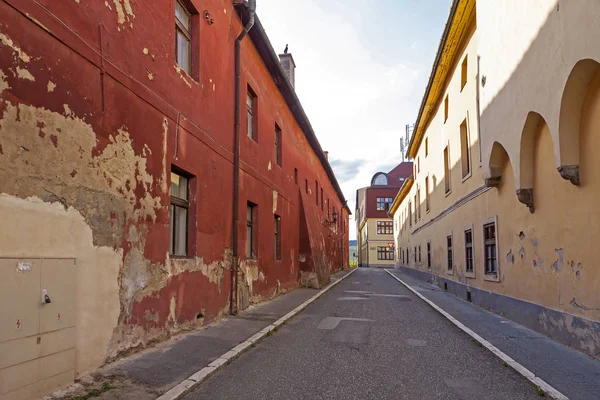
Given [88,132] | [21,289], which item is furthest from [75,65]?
[21,289]

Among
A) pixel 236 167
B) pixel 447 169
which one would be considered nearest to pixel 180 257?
pixel 236 167

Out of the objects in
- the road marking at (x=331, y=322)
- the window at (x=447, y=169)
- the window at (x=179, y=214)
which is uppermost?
the window at (x=447, y=169)

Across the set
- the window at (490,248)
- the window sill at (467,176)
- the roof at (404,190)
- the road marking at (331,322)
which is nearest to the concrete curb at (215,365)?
the road marking at (331,322)

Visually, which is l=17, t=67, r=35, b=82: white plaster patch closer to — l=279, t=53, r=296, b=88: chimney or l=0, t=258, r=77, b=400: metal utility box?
l=0, t=258, r=77, b=400: metal utility box

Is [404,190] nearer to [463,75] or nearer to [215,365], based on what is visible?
[463,75]

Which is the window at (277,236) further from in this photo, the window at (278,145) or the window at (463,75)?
the window at (463,75)

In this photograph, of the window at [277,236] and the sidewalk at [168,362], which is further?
the window at [277,236]

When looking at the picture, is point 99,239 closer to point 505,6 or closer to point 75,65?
point 75,65

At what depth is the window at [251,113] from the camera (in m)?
12.3

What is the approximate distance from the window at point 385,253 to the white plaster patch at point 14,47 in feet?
189

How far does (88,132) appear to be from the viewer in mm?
5090

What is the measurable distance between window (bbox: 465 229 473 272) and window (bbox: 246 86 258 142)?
Answer: 710 cm

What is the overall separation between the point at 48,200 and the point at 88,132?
104cm

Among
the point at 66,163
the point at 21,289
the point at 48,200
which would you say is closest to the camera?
the point at 21,289
